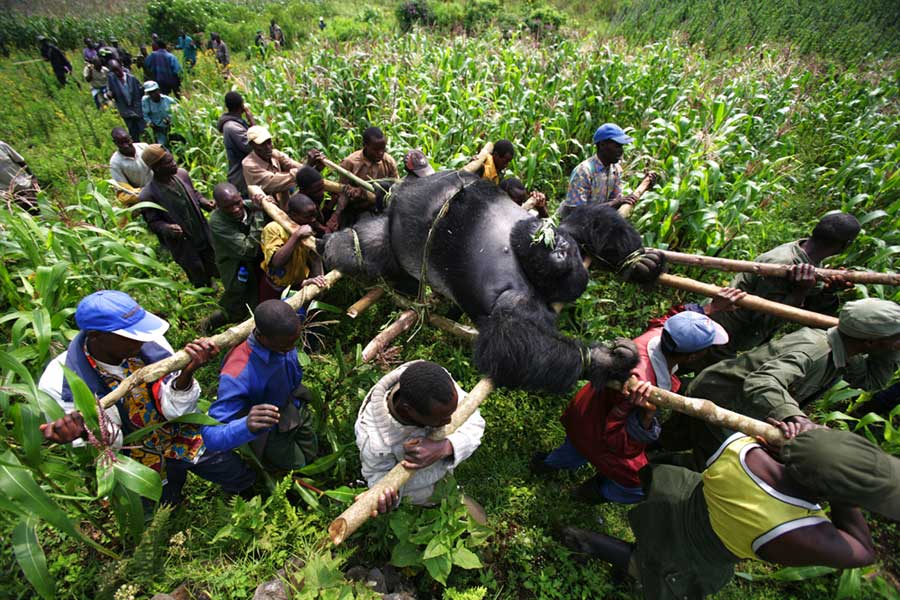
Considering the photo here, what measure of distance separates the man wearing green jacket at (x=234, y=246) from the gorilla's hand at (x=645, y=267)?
3.10 m

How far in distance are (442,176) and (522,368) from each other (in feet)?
5.43

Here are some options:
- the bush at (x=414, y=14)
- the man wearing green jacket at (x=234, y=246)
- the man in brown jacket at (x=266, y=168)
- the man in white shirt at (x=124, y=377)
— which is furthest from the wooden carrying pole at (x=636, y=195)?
the bush at (x=414, y=14)

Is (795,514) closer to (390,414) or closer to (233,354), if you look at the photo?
(390,414)

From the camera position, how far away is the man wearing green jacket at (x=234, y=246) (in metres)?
3.74

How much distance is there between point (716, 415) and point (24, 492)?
131 inches

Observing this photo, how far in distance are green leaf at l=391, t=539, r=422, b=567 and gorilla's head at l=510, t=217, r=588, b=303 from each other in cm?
172

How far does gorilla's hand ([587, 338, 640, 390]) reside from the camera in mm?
2439

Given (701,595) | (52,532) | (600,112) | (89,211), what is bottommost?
(52,532)

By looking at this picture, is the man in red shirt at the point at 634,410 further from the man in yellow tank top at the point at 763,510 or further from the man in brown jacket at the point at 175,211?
the man in brown jacket at the point at 175,211

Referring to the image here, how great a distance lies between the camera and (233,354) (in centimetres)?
253

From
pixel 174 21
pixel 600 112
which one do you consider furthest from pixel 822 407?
pixel 174 21

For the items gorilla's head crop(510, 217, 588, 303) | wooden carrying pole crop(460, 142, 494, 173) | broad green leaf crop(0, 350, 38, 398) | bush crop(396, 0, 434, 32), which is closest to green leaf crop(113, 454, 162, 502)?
broad green leaf crop(0, 350, 38, 398)

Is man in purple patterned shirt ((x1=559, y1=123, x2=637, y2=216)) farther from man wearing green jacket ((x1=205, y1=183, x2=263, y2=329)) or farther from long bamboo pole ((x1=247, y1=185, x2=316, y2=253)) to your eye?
man wearing green jacket ((x1=205, y1=183, x2=263, y2=329))

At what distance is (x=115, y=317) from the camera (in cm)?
216
